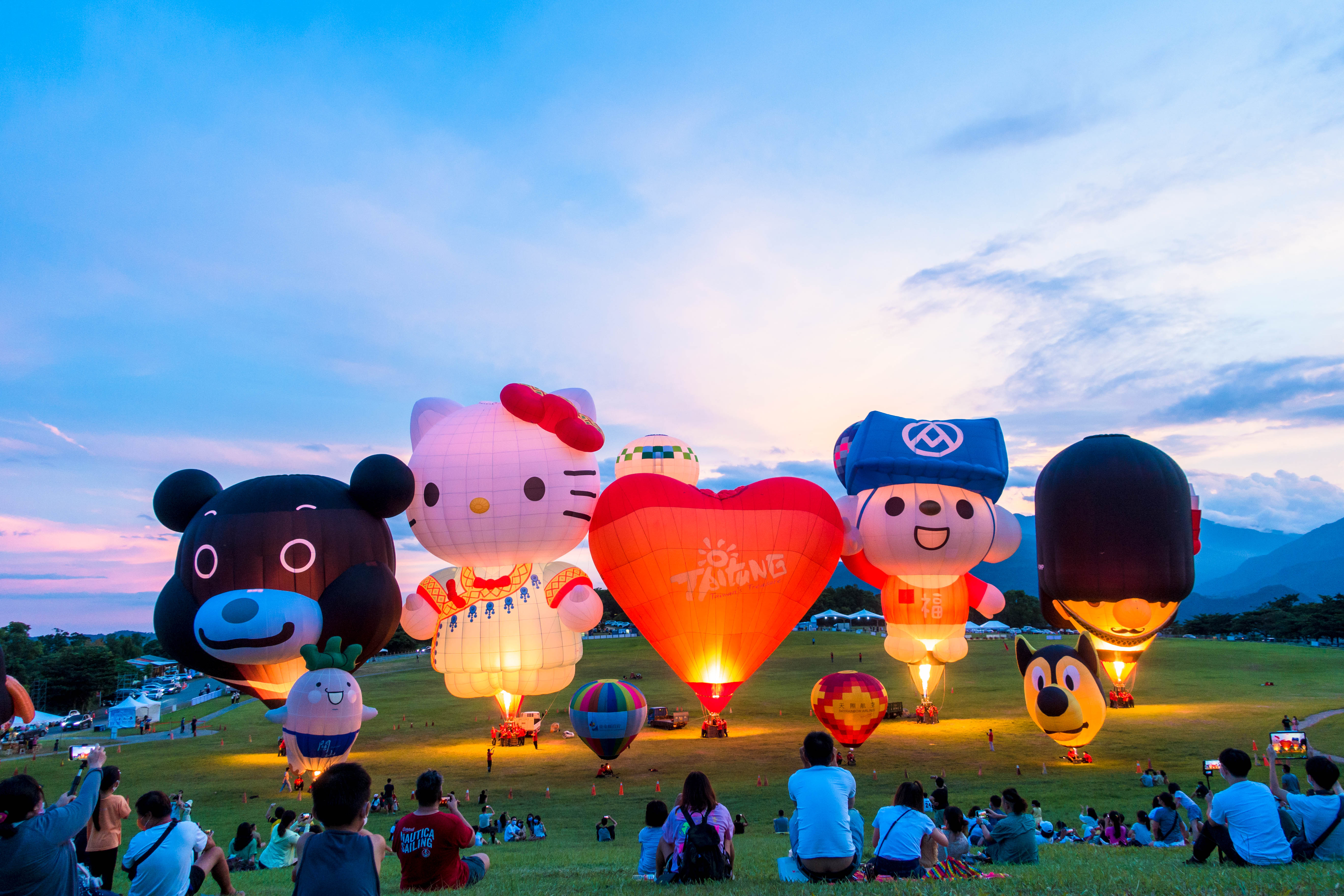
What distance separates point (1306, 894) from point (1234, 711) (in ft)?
67.8

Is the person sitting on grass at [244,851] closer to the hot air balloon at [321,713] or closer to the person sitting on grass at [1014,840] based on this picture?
the hot air balloon at [321,713]

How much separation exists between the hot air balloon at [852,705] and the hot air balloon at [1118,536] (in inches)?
170

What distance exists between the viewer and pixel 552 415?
15914mm

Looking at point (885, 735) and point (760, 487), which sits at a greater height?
point (760, 487)

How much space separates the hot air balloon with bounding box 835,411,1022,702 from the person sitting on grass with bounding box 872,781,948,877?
12510 mm

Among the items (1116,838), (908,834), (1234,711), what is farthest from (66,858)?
(1234,711)

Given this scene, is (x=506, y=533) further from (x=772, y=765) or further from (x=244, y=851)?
(x=244, y=851)

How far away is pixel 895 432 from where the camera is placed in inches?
687

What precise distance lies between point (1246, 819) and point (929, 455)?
1267cm

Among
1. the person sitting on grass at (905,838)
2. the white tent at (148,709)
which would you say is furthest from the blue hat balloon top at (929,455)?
the white tent at (148,709)

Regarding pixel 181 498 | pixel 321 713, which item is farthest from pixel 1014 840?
pixel 181 498

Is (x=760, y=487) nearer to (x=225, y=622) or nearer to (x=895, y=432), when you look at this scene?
(x=895, y=432)

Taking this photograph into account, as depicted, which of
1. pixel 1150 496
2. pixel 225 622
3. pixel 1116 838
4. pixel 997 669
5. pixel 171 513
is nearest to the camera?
pixel 1116 838

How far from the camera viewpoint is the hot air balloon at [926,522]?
16594 millimetres
